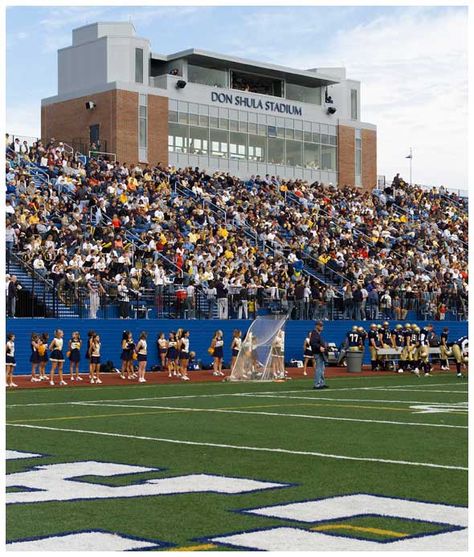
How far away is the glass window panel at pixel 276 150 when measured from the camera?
184ft

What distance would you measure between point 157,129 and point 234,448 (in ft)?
130

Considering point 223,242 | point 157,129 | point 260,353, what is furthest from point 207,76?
point 260,353

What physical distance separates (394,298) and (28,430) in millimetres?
25641

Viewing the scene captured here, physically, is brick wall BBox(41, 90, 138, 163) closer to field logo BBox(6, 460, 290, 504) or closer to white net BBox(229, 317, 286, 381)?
white net BBox(229, 317, 286, 381)

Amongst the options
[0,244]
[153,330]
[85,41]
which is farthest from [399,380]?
[85,41]

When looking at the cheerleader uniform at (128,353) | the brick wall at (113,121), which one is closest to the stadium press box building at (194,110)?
the brick wall at (113,121)

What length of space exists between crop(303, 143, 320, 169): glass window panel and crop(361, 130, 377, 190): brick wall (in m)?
3.69

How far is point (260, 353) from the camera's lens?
28797mm

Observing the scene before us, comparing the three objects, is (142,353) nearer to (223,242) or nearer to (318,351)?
(318,351)

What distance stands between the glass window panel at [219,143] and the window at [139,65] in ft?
15.1

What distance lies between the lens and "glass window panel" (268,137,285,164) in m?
56.0

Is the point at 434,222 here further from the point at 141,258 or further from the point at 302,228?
the point at 141,258

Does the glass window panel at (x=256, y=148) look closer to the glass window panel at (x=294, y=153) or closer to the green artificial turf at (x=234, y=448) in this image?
the glass window panel at (x=294, y=153)

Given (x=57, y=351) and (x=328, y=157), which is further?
(x=328, y=157)
